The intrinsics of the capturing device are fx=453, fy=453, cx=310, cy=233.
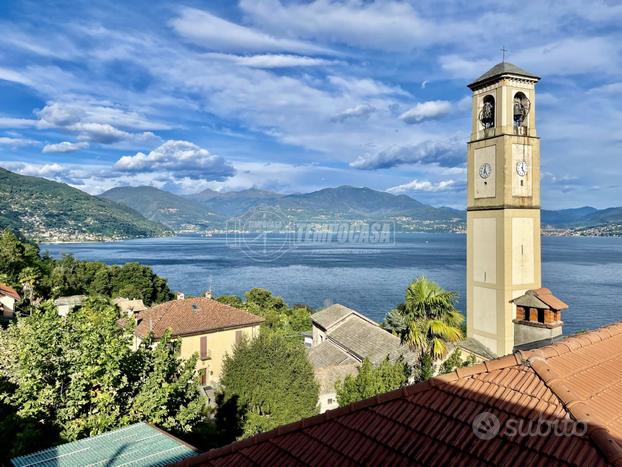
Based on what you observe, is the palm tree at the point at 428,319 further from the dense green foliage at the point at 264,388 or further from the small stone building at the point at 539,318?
the dense green foliage at the point at 264,388

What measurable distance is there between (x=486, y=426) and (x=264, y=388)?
1531 centimetres

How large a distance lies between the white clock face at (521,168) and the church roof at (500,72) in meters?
4.03

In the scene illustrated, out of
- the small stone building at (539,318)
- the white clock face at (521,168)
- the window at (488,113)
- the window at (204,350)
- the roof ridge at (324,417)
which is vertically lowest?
the window at (204,350)

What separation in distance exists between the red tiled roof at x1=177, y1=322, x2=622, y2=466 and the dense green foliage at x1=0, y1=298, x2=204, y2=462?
6562 millimetres

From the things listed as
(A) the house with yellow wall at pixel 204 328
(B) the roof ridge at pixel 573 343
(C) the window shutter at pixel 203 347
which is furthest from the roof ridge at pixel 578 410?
(C) the window shutter at pixel 203 347

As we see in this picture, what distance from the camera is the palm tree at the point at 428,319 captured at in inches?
658

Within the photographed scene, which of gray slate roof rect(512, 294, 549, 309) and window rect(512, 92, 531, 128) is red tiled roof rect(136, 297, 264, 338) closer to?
gray slate roof rect(512, 294, 549, 309)

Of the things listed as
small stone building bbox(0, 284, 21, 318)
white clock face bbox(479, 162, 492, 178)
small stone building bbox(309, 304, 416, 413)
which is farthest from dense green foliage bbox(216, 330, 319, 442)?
small stone building bbox(0, 284, 21, 318)

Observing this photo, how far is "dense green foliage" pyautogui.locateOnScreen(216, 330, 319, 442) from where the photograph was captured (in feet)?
58.2

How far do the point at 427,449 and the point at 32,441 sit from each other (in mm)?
8583

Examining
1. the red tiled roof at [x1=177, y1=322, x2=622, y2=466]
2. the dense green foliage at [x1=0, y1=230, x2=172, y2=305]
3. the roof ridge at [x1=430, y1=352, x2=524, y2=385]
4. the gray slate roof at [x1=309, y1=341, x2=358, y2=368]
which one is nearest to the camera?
the red tiled roof at [x1=177, y1=322, x2=622, y2=466]

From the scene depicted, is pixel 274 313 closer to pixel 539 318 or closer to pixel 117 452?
pixel 539 318

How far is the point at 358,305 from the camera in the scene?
69.2 meters

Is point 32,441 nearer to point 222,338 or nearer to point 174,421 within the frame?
point 174,421
